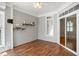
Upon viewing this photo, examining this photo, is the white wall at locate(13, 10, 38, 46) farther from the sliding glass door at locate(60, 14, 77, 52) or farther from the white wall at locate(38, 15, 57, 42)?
the sliding glass door at locate(60, 14, 77, 52)

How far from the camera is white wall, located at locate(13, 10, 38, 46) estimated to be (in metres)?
4.67

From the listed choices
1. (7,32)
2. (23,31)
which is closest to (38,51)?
(7,32)

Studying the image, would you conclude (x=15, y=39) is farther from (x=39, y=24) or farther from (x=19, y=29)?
(x=39, y=24)

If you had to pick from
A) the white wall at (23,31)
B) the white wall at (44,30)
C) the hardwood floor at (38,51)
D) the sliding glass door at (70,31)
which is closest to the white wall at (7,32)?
the hardwood floor at (38,51)

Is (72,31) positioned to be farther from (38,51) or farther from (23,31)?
(23,31)

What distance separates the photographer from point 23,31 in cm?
535

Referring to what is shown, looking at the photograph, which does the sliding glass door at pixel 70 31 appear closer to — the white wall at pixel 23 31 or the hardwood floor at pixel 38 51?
the hardwood floor at pixel 38 51

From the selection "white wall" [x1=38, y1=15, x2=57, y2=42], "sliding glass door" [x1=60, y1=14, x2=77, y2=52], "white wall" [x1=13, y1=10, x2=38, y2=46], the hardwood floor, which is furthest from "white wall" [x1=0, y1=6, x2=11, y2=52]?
"white wall" [x1=38, y1=15, x2=57, y2=42]

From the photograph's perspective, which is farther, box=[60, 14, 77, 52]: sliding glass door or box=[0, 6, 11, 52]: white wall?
box=[0, 6, 11, 52]: white wall

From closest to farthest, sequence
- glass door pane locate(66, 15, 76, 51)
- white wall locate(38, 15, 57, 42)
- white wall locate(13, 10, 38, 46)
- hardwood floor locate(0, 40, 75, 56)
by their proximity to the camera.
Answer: hardwood floor locate(0, 40, 75, 56), glass door pane locate(66, 15, 76, 51), white wall locate(13, 10, 38, 46), white wall locate(38, 15, 57, 42)

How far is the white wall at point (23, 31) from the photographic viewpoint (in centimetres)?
467

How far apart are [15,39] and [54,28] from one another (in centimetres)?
292

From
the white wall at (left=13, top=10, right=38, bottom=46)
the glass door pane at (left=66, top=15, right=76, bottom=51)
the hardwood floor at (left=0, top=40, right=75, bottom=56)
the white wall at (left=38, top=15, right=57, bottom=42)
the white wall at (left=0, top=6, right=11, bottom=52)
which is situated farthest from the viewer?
the white wall at (left=38, top=15, right=57, bottom=42)

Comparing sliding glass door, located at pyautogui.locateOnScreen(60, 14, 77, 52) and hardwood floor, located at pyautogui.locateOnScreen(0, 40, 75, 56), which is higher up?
sliding glass door, located at pyautogui.locateOnScreen(60, 14, 77, 52)
